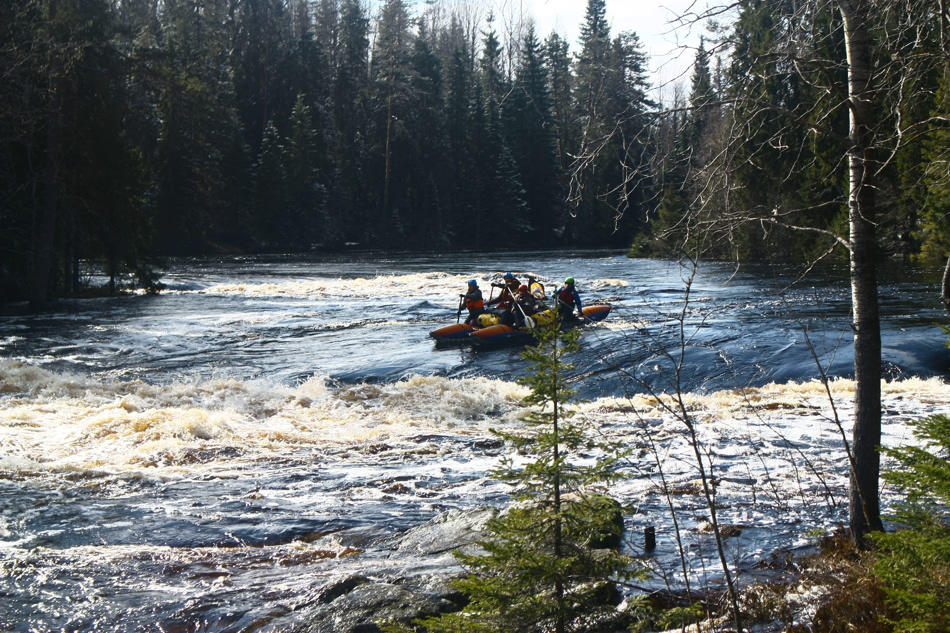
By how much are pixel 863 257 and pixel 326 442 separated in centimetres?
656

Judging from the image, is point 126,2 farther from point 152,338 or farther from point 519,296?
point 519,296

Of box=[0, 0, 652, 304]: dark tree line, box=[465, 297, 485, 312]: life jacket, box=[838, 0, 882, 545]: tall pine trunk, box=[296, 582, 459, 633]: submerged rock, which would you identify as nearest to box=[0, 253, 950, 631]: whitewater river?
box=[296, 582, 459, 633]: submerged rock

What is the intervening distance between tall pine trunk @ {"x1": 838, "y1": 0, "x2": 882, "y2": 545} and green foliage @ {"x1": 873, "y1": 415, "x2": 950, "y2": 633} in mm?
728

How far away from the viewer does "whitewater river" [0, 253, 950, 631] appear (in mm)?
5031

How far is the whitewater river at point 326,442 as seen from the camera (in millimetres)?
5031

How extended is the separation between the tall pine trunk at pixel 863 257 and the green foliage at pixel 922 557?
2.39 ft

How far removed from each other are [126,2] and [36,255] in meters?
44.0

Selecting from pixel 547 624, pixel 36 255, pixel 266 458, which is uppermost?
pixel 36 255

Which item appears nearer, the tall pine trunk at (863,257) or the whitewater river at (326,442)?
the tall pine trunk at (863,257)

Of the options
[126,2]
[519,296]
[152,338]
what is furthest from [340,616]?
[126,2]

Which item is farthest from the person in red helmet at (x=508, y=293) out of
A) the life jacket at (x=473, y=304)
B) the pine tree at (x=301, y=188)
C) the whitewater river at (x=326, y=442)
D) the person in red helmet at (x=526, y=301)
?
the pine tree at (x=301, y=188)

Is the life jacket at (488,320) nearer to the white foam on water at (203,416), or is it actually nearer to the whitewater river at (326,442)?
the whitewater river at (326,442)

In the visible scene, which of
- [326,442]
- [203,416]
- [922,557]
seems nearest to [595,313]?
[326,442]

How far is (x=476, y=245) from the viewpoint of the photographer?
Answer: 55688 mm
